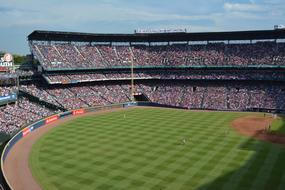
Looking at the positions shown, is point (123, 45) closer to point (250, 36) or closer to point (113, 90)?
point (113, 90)

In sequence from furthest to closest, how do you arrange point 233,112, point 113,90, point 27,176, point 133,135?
1. point 113,90
2. point 233,112
3. point 133,135
4. point 27,176

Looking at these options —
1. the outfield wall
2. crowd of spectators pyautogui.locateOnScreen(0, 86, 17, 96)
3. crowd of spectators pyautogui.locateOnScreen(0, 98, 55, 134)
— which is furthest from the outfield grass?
crowd of spectators pyautogui.locateOnScreen(0, 86, 17, 96)

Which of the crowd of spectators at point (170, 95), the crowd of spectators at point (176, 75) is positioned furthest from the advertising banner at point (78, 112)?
the crowd of spectators at point (176, 75)

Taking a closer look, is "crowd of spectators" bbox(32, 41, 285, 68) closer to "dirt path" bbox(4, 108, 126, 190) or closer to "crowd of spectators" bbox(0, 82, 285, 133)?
"crowd of spectators" bbox(0, 82, 285, 133)

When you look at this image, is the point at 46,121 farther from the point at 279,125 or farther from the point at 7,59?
the point at 279,125

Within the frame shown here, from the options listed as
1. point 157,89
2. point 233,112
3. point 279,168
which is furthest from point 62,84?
point 279,168

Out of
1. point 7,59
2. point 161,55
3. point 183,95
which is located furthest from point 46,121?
point 161,55

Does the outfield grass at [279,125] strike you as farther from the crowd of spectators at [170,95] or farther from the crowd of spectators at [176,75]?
the crowd of spectators at [176,75]
